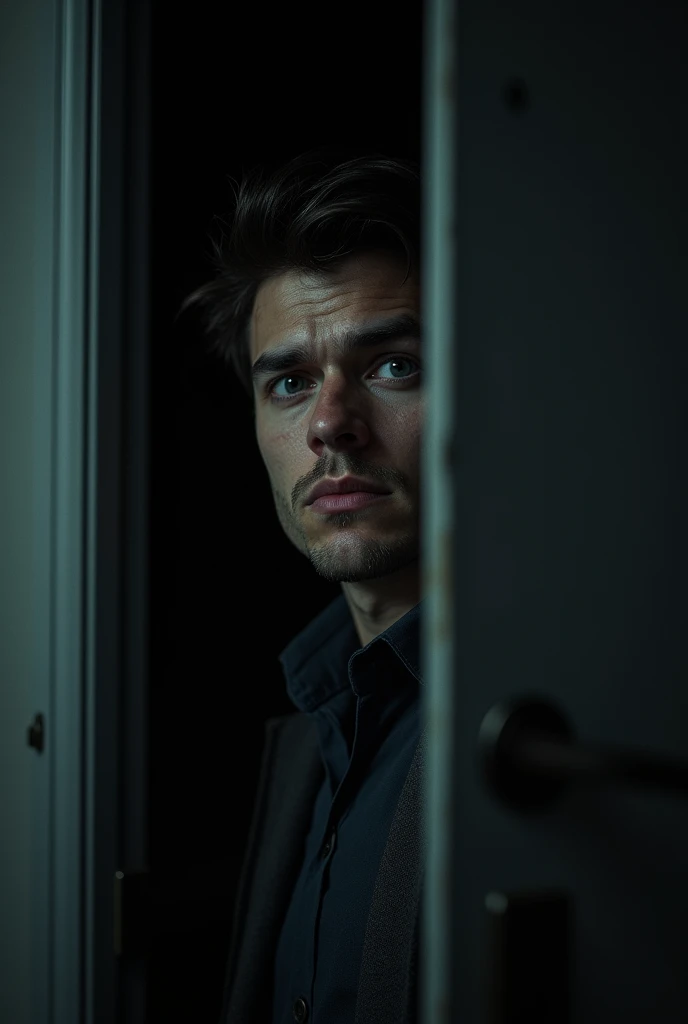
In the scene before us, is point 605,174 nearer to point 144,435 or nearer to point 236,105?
point 144,435

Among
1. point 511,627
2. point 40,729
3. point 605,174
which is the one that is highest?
point 605,174

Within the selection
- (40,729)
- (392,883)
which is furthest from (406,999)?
(40,729)

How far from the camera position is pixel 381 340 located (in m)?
1.17

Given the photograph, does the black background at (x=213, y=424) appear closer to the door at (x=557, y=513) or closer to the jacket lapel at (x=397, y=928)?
the jacket lapel at (x=397, y=928)

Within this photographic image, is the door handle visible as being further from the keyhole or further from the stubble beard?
the keyhole

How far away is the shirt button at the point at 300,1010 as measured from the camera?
3.40 feet

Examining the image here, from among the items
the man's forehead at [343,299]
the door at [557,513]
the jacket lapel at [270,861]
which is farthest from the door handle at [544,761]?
the jacket lapel at [270,861]

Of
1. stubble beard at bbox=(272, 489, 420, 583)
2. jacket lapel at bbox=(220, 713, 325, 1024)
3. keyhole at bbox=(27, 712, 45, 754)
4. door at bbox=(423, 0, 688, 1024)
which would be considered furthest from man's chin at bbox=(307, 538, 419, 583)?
door at bbox=(423, 0, 688, 1024)

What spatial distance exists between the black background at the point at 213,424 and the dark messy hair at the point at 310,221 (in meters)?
0.10

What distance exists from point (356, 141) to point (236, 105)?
25cm

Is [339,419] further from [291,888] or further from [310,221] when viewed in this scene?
[291,888]

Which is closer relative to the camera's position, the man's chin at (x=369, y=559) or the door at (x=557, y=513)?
the door at (x=557, y=513)

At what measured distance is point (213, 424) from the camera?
1.69 metres

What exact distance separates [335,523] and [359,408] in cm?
17
